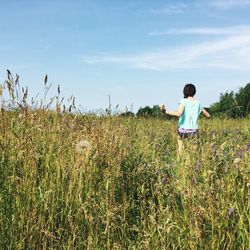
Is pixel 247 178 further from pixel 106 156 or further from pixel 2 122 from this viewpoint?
pixel 2 122

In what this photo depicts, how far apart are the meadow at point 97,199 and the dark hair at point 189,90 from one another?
12.1 ft

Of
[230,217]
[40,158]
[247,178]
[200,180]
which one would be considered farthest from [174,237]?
[40,158]

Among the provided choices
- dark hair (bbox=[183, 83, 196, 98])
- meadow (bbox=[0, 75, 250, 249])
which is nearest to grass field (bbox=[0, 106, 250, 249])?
meadow (bbox=[0, 75, 250, 249])

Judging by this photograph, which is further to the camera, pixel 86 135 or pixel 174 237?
pixel 86 135

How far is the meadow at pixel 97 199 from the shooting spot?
2645 millimetres

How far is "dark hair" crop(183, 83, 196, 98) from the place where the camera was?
296 inches

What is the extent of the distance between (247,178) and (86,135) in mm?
1693

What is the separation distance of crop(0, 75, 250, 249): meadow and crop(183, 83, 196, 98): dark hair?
146 inches

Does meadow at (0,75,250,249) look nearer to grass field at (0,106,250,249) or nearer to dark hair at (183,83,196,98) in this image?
grass field at (0,106,250,249)

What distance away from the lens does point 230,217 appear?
2.69 metres

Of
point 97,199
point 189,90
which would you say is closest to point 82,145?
point 97,199

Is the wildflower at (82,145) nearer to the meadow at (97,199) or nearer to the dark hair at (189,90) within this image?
the meadow at (97,199)

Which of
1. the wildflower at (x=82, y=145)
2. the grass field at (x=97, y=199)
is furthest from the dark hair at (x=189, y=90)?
the wildflower at (x=82, y=145)

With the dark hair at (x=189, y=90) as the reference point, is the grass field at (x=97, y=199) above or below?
below
